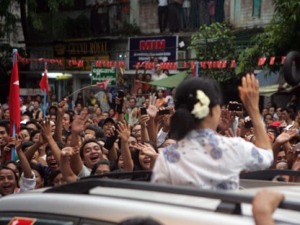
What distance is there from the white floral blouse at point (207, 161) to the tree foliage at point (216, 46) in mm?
16323

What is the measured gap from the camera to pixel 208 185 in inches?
121

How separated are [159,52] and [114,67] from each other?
4.41 meters

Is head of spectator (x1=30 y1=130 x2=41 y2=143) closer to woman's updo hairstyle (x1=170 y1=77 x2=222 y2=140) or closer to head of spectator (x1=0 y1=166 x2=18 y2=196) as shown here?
head of spectator (x1=0 y1=166 x2=18 y2=196)

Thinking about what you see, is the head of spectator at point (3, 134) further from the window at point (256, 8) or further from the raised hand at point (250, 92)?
the window at point (256, 8)

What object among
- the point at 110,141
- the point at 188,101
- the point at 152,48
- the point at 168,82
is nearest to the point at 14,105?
the point at 110,141

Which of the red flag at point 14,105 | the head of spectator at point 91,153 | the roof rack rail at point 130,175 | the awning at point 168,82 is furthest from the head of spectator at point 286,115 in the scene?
the roof rack rail at point 130,175

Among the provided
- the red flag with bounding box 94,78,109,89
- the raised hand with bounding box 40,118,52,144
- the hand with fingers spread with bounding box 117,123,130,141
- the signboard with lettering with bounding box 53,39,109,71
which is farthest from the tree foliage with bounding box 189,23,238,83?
the hand with fingers spread with bounding box 117,123,130,141

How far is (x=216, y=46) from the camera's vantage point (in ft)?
67.2

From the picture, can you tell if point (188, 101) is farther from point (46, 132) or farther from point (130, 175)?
point (46, 132)

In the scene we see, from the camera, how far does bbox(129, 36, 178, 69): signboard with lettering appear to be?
76.6 ft

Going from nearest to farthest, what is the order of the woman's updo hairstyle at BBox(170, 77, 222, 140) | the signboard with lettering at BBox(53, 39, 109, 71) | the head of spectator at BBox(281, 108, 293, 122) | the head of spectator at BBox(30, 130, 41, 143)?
the woman's updo hairstyle at BBox(170, 77, 222, 140) → the head of spectator at BBox(30, 130, 41, 143) → the head of spectator at BBox(281, 108, 293, 122) → the signboard with lettering at BBox(53, 39, 109, 71)

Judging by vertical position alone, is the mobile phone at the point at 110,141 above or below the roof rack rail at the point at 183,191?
below

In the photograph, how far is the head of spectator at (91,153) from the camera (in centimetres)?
703

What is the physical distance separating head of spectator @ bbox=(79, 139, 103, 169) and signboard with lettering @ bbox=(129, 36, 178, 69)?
16.2 meters
